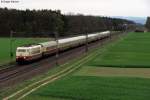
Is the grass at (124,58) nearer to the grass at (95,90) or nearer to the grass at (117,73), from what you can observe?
the grass at (117,73)

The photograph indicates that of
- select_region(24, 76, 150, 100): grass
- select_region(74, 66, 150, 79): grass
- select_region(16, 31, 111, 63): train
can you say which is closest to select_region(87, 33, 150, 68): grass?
select_region(74, 66, 150, 79): grass

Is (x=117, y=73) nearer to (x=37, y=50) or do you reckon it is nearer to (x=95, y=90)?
(x=95, y=90)

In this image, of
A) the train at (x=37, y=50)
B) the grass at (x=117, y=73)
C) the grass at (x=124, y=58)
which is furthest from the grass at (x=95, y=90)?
the train at (x=37, y=50)

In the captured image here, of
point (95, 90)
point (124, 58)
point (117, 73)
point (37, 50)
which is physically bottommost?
point (124, 58)

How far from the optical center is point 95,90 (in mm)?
28984

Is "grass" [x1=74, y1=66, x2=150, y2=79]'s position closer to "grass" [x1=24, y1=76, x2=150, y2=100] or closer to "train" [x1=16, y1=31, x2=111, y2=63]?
"grass" [x1=24, y1=76, x2=150, y2=100]

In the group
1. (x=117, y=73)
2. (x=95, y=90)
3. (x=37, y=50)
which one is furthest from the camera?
(x=37, y=50)

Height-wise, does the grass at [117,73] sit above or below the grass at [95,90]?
below

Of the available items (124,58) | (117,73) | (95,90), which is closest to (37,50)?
(124,58)

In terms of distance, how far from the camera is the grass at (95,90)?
26.2m

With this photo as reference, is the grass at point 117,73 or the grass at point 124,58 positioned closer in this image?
the grass at point 117,73

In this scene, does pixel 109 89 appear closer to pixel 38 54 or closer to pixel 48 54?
pixel 38 54

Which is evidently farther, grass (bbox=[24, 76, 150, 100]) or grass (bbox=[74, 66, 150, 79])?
grass (bbox=[74, 66, 150, 79])

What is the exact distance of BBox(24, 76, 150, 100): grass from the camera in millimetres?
26188
